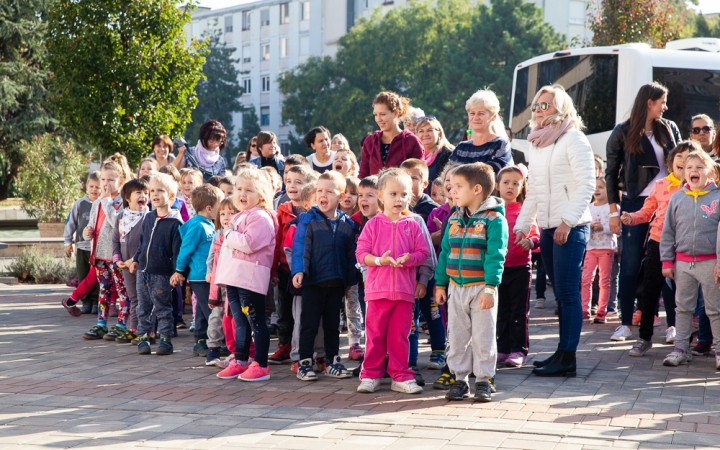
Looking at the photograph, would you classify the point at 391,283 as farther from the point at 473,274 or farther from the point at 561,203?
the point at 561,203

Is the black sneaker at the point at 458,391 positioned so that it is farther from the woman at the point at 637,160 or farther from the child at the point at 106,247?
the child at the point at 106,247

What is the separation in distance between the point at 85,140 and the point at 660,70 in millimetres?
10309

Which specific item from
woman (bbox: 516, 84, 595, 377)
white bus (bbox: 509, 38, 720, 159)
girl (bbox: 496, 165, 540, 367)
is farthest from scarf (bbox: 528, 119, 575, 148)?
white bus (bbox: 509, 38, 720, 159)

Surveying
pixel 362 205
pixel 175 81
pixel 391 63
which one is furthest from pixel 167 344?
pixel 391 63

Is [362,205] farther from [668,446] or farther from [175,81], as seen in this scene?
[175,81]

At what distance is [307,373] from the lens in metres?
6.71

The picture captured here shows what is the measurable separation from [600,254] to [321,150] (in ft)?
10.9

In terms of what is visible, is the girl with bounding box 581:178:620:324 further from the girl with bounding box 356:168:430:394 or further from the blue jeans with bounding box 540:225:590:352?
the girl with bounding box 356:168:430:394

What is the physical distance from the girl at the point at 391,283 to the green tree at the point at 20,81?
32.8 meters

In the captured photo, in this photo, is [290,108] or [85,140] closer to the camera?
[85,140]

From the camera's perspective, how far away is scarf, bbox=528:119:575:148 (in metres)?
6.65

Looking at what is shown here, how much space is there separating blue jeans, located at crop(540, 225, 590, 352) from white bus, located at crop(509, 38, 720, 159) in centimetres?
929

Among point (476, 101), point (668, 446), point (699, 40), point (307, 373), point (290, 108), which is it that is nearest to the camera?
point (668, 446)

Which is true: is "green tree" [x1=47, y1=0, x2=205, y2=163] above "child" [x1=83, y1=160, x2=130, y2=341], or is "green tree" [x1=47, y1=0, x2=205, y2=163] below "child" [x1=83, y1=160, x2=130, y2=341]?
above
